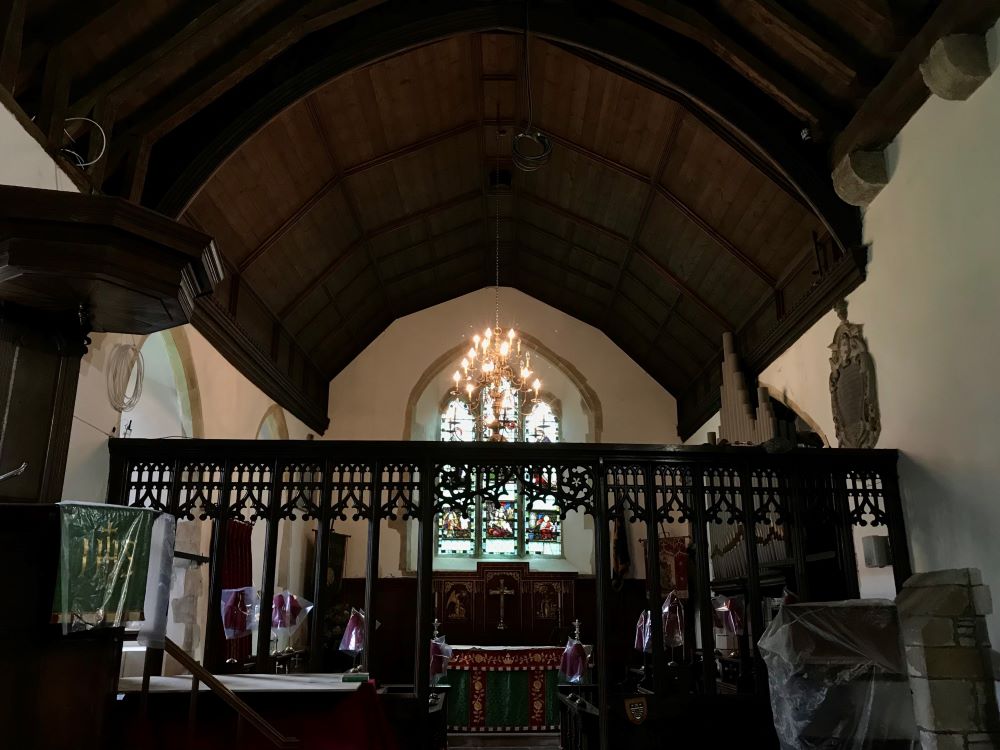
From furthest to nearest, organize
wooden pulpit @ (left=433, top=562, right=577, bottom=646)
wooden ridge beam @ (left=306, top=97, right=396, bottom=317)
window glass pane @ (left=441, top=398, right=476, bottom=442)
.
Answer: window glass pane @ (left=441, top=398, right=476, bottom=442) < wooden pulpit @ (left=433, top=562, right=577, bottom=646) < wooden ridge beam @ (left=306, top=97, right=396, bottom=317)

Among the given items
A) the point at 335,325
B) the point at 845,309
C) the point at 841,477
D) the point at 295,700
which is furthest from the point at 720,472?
the point at 335,325

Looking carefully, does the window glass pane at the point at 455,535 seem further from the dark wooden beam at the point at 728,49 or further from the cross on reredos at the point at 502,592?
the dark wooden beam at the point at 728,49

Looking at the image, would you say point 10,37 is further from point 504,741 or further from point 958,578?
point 504,741

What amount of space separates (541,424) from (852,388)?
6676 millimetres

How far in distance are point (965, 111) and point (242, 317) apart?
21.3 ft

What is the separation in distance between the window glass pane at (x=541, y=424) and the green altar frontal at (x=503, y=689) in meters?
3.93

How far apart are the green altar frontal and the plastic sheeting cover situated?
513 centimetres

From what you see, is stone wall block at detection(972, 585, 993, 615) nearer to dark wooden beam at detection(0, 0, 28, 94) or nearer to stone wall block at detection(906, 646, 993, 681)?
stone wall block at detection(906, 646, 993, 681)

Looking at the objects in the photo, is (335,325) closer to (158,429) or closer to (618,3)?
(158,429)

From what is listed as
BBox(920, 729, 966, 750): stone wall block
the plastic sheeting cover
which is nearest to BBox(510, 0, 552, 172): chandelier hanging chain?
the plastic sheeting cover

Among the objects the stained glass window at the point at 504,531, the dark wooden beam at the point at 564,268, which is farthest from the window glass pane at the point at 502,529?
the dark wooden beam at the point at 564,268

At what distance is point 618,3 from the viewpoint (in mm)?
6145

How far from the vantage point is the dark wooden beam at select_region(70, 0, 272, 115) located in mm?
5090

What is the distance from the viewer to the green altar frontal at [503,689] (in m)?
8.91
